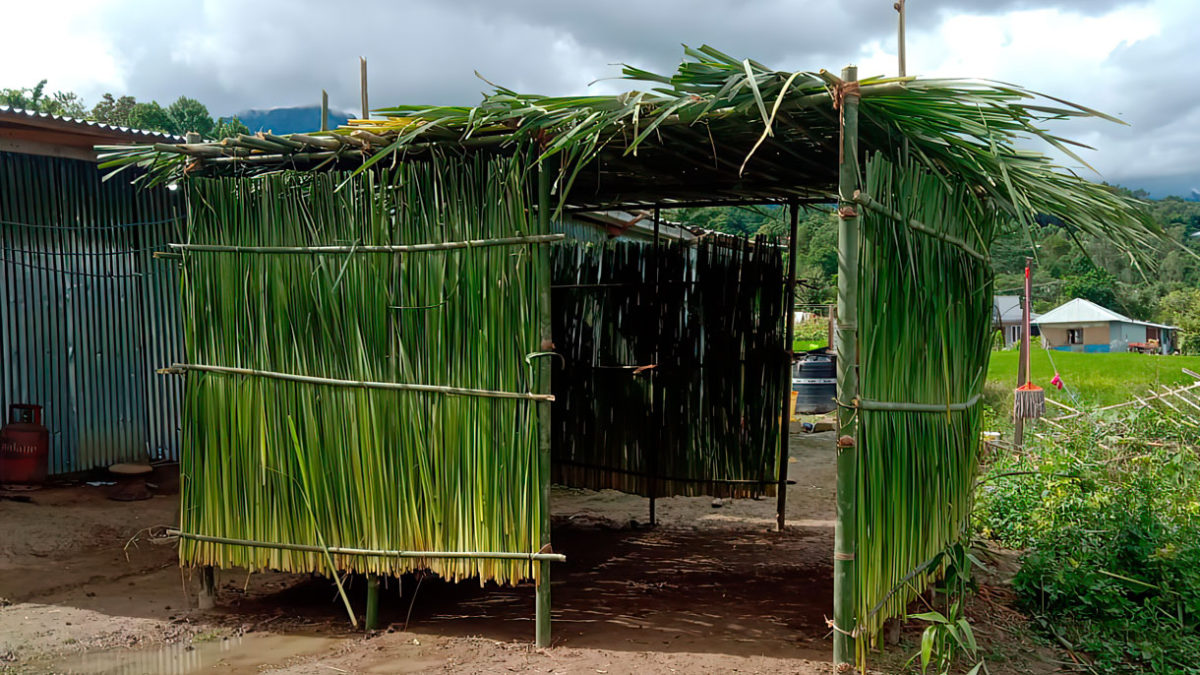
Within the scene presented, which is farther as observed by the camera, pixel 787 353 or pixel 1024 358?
pixel 1024 358

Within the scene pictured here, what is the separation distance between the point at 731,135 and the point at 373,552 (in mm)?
2503

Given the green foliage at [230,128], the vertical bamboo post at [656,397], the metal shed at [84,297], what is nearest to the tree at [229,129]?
the green foliage at [230,128]

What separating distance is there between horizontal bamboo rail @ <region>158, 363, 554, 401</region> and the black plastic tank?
9.93 metres

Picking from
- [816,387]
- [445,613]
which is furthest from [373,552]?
[816,387]

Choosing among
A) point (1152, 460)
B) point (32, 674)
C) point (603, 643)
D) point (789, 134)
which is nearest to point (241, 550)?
point (32, 674)

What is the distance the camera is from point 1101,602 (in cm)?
446

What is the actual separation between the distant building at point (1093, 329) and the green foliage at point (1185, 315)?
3.28 feet

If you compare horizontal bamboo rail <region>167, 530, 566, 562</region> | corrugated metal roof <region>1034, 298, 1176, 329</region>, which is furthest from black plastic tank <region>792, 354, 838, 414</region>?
corrugated metal roof <region>1034, 298, 1176, 329</region>

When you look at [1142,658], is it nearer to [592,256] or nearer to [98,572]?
[592,256]

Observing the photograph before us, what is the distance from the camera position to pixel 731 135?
3834 millimetres

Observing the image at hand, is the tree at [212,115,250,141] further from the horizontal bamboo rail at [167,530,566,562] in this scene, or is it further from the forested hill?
the forested hill

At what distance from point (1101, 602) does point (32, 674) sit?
495 centimetres

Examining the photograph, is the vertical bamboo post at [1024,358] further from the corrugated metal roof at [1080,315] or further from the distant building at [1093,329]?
the corrugated metal roof at [1080,315]

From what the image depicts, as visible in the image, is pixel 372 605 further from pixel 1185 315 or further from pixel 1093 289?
pixel 1093 289
